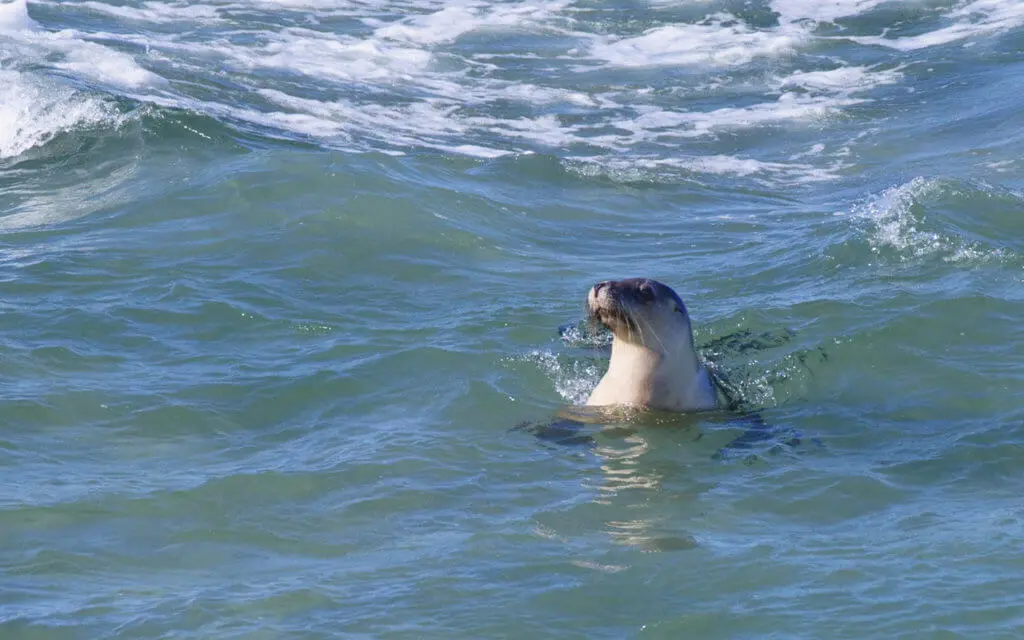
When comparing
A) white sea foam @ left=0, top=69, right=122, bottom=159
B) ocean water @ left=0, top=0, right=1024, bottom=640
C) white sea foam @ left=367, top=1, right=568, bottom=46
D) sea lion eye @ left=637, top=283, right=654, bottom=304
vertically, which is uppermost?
white sea foam @ left=367, top=1, right=568, bottom=46

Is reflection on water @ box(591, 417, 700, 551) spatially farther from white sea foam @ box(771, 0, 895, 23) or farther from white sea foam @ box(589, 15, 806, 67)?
white sea foam @ box(771, 0, 895, 23)

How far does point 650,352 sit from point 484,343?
53.9 inches

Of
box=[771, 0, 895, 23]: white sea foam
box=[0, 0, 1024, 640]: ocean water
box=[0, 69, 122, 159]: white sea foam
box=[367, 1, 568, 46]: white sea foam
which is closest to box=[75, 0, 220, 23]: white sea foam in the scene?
box=[0, 0, 1024, 640]: ocean water

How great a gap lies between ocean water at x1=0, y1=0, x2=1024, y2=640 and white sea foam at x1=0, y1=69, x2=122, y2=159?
4 centimetres

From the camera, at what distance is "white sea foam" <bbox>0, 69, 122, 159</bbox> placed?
13852mm

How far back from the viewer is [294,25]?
822 inches

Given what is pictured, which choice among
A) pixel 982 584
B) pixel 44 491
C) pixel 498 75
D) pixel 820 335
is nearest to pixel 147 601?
pixel 44 491

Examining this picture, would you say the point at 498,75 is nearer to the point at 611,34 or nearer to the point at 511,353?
the point at 611,34

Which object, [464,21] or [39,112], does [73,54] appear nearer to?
[39,112]

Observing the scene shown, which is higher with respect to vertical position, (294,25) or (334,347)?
(294,25)

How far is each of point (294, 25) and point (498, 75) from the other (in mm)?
3727

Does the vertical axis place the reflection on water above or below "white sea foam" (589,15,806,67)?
below

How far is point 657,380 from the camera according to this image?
26.9 ft

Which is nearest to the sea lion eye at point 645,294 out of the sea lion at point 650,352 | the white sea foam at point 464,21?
the sea lion at point 650,352
